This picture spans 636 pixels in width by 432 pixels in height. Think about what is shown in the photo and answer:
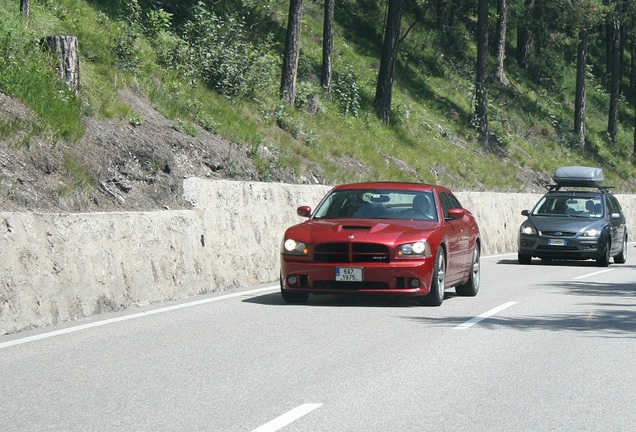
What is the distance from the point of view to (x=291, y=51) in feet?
109

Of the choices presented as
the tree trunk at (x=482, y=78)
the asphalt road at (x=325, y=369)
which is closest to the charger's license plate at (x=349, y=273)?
the asphalt road at (x=325, y=369)

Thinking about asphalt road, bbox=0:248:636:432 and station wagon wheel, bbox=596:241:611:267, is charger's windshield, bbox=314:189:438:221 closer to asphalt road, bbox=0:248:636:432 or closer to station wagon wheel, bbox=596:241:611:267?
asphalt road, bbox=0:248:636:432

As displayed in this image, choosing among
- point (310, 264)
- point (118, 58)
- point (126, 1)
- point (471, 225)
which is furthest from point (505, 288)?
point (126, 1)

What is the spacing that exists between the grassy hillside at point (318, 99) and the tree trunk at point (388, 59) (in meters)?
0.47

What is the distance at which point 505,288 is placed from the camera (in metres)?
18.4

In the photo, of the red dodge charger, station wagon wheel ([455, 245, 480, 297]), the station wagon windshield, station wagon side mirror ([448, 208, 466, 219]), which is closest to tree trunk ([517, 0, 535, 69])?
the station wagon windshield

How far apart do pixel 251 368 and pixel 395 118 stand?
3269cm

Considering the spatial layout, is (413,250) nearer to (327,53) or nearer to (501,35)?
(327,53)

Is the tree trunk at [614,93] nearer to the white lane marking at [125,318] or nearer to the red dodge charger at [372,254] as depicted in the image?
the white lane marking at [125,318]

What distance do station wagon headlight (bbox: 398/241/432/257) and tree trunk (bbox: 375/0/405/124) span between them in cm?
2532

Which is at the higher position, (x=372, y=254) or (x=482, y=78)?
(x=482, y=78)

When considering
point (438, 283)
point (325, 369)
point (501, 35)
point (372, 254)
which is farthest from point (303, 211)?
point (501, 35)

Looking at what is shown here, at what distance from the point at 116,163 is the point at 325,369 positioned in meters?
11.6

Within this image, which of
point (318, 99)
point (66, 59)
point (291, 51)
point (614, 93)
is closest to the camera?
point (66, 59)
